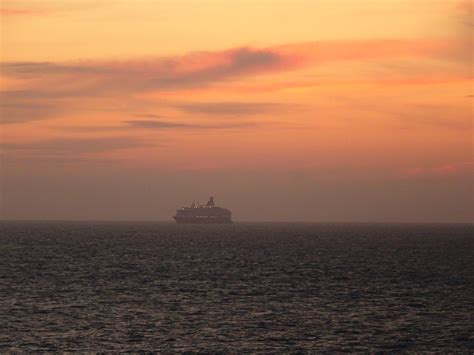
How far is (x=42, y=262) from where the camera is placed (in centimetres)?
11894

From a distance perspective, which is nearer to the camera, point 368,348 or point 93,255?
point 368,348

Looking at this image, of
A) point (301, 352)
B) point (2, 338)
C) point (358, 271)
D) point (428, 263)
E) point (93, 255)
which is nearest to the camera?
point (301, 352)

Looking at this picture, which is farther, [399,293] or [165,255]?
[165,255]

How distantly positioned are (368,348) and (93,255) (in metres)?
100

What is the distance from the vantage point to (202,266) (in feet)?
372

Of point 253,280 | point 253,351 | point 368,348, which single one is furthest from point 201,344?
point 253,280

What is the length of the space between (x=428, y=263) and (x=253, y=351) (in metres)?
83.1

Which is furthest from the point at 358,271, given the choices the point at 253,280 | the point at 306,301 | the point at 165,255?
the point at 165,255

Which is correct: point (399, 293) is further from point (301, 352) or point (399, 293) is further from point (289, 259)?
point (289, 259)

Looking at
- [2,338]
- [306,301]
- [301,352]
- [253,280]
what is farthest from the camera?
[253,280]

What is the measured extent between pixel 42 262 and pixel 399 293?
63.9 m

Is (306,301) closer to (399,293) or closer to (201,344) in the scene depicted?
(399,293)

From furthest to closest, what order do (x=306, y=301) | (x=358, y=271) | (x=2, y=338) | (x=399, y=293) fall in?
(x=358, y=271) < (x=399, y=293) < (x=306, y=301) < (x=2, y=338)

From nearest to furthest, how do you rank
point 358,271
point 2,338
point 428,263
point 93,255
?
point 2,338
point 358,271
point 428,263
point 93,255
